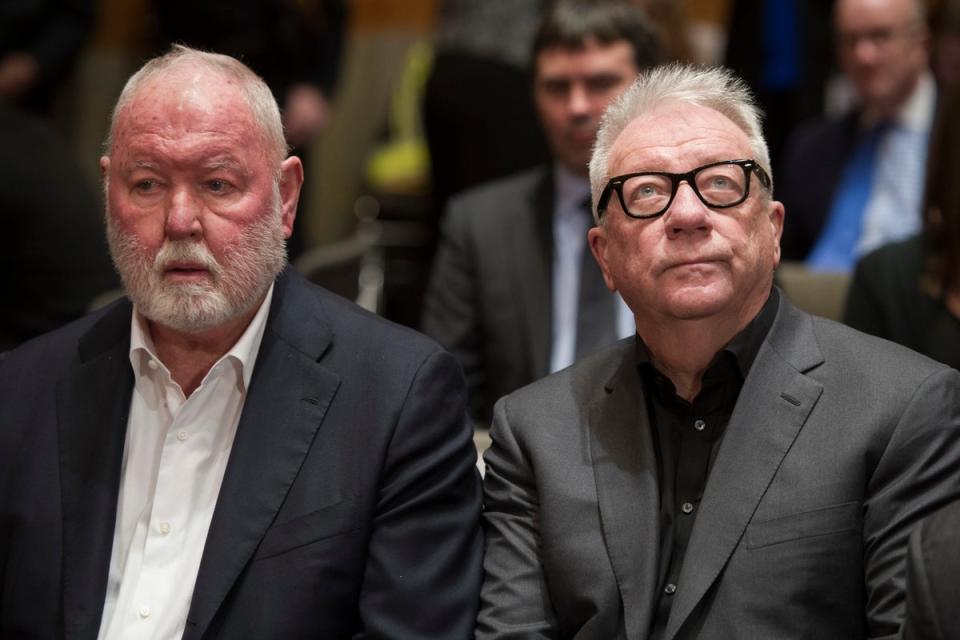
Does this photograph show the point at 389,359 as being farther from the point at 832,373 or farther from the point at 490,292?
the point at 490,292

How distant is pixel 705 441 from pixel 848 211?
2451mm

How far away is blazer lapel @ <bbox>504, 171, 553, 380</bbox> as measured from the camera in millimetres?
3430

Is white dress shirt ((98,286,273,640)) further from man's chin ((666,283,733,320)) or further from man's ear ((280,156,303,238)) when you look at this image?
man's chin ((666,283,733,320))

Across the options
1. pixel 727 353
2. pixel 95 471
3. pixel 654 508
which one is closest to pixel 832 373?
pixel 727 353

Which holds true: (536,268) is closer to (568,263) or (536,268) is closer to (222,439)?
(568,263)

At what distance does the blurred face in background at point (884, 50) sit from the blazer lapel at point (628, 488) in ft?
8.19

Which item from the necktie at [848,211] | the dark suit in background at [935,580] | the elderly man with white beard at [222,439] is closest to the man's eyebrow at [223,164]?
the elderly man with white beard at [222,439]

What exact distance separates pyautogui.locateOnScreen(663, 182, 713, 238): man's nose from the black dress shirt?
0.19 metres

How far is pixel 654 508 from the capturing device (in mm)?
2174

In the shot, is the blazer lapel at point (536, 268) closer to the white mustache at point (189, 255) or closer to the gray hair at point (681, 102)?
the gray hair at point (681, 102)

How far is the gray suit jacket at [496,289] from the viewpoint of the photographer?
11.3 feet

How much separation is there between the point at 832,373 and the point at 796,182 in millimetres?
2523

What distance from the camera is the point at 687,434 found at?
2.23 meters

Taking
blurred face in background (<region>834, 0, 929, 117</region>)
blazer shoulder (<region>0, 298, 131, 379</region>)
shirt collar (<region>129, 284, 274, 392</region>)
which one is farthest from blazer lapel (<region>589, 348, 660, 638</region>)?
blurred face in background (<region>834, 0, 929, 117</region>)
